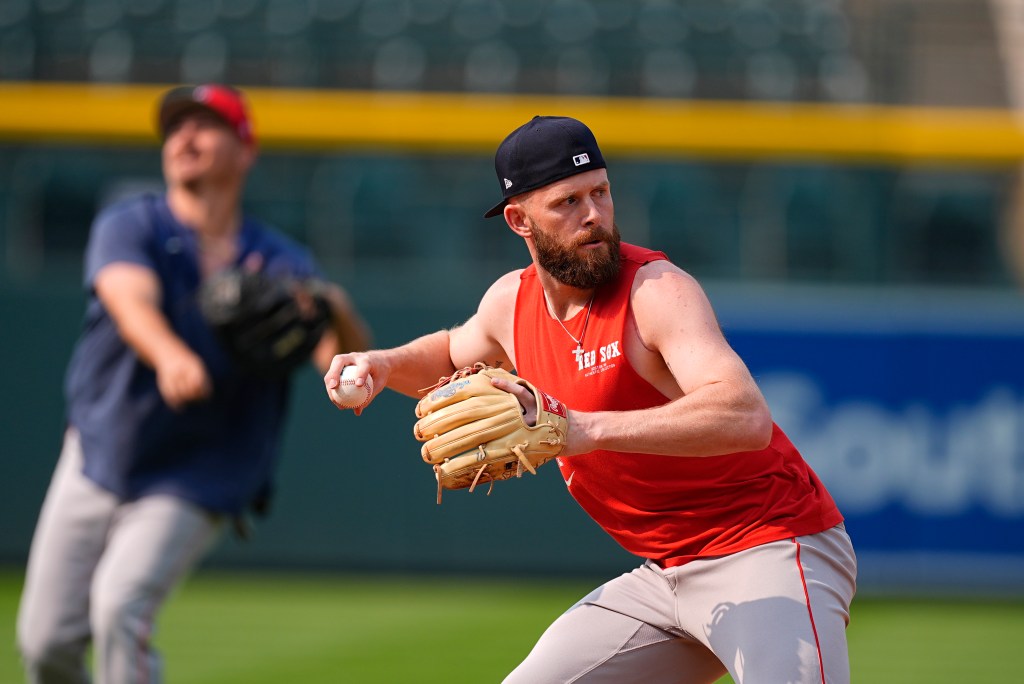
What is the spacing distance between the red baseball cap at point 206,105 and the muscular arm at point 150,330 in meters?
0.66

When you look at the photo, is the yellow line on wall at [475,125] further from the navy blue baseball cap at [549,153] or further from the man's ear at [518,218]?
the navy blue baseball cap at [549,153]

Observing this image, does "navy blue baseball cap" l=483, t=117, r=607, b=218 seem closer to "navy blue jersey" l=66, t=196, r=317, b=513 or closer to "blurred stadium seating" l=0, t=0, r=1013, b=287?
"navy blue jersey" l=66, t=196, r=317, b=513

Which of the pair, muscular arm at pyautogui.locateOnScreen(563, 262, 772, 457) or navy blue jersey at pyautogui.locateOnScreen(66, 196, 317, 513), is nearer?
muscular arm at pyautogui.locateOnScreen(563, 262, 772, 457)

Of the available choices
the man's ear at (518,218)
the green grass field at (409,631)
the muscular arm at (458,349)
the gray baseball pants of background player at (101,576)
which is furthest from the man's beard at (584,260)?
the green grass field at (409,631)

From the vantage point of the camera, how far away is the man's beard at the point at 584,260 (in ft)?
11.4

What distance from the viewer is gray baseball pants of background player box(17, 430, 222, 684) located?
460 cm

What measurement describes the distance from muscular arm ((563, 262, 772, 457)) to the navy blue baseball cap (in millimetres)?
482

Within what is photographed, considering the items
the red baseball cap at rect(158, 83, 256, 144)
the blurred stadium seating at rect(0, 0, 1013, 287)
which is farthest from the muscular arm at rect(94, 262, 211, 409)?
the blurred stadium seating at rect(0, 0, 1013, 287)

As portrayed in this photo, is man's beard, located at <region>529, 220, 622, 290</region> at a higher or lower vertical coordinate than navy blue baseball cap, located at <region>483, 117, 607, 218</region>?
lower

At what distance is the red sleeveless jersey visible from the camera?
138 inches

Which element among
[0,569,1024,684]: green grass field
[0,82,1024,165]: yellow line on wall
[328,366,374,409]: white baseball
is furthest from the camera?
[0,82,1024,165]: yellow line on wall

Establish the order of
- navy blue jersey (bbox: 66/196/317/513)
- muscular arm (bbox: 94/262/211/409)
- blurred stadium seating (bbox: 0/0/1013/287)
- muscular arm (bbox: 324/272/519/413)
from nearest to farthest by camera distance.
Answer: muscular arm (bbox: 324/272/519/413) → muscular arm (bbox: 94/262/211/409) → navy blue jersey (bbox: 66/196/317/513) → blurred stadium seating (bbox: 0/0/1013/287)

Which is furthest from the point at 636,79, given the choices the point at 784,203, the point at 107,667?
the point at 107,667

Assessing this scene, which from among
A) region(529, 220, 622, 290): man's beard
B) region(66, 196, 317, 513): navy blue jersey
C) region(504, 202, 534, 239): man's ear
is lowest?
region(66, 196, 317, 513): navy blue jersey
